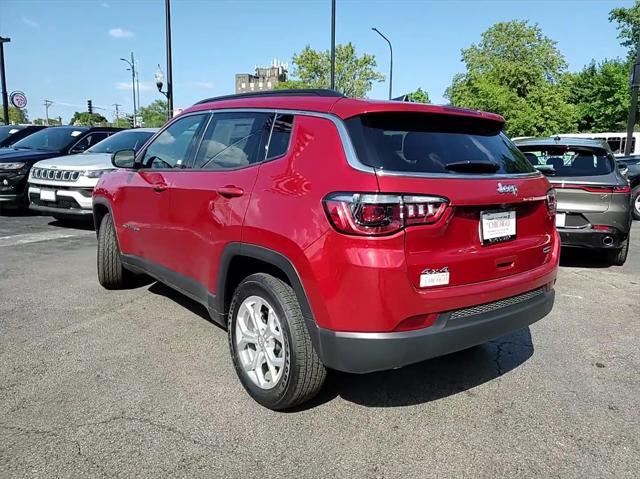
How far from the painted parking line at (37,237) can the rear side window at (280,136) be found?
5.91 m

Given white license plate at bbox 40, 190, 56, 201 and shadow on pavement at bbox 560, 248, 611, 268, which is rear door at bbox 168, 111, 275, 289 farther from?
white license plate at bbox 40, 190, 56, 201

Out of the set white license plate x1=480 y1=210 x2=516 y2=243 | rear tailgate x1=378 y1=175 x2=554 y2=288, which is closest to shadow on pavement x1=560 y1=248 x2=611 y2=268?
rear tailgate x1=378 y1=175 x2=554 y2=288

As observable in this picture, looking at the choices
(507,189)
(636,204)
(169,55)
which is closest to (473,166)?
(507,189)

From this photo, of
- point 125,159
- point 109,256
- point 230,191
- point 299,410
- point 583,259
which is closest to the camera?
point 299,410

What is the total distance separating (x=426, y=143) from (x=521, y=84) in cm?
4467

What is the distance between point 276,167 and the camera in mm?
2789

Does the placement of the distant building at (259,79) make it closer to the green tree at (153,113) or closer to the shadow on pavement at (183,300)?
the green tree at (153,113)

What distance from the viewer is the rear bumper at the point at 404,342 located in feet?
7.83

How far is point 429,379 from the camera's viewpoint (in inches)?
131

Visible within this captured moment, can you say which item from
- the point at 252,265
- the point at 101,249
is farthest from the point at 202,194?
the point at 101,249

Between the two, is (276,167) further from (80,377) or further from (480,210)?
(80,377)

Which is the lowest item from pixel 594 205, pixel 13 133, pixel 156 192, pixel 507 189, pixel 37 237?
pixel 37 237

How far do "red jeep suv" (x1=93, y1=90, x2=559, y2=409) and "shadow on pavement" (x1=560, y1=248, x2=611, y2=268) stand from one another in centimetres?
397

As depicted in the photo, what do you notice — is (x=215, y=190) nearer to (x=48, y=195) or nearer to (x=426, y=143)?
(x=426, y=143)
